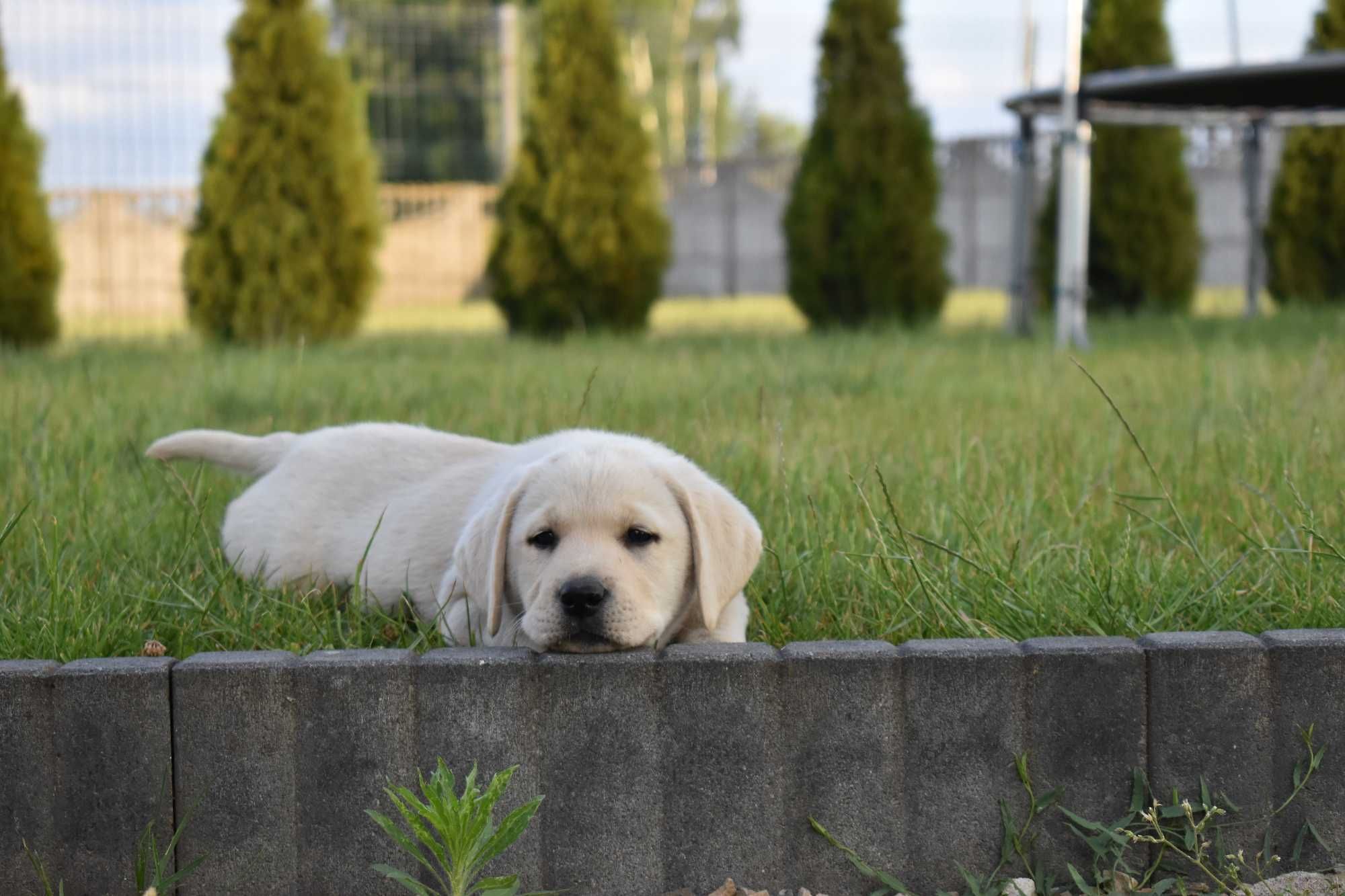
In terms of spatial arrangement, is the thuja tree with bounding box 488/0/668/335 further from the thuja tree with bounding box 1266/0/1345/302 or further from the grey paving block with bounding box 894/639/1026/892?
the grey paving block with bounding box 894/639/1026/892

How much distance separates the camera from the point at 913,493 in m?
3.84

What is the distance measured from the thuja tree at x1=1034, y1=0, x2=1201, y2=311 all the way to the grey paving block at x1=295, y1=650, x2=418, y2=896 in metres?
11.9

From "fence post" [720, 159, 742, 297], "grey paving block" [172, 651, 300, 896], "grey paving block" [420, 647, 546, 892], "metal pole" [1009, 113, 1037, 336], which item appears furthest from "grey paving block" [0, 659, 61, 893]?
"fence post" [720, 159, 742, 297]

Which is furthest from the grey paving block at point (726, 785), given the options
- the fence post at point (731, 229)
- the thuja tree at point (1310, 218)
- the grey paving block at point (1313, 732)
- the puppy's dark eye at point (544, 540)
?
the fence post at point (731, 229)

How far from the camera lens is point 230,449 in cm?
386

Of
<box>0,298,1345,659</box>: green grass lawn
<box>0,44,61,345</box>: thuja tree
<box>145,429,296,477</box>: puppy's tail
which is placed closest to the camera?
<box>0,298,1345,659</box>: green grass lawn

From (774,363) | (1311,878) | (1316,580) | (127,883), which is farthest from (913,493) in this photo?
(774,363)

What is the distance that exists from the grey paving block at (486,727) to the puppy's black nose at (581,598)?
0.13 m

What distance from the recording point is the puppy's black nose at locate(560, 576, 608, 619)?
8.07 ft

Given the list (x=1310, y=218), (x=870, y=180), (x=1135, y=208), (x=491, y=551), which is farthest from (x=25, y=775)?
(x=1310, y=218)

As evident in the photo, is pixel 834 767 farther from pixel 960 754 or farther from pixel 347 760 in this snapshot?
pixel 347 760

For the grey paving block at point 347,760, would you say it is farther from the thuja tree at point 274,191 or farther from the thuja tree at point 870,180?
the thuja tree at point 870,180

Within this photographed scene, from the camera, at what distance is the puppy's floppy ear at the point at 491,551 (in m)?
Result: 2.70

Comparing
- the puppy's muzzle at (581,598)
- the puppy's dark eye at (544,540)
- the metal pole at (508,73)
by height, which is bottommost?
the puppy's muzzle at (581,598)
